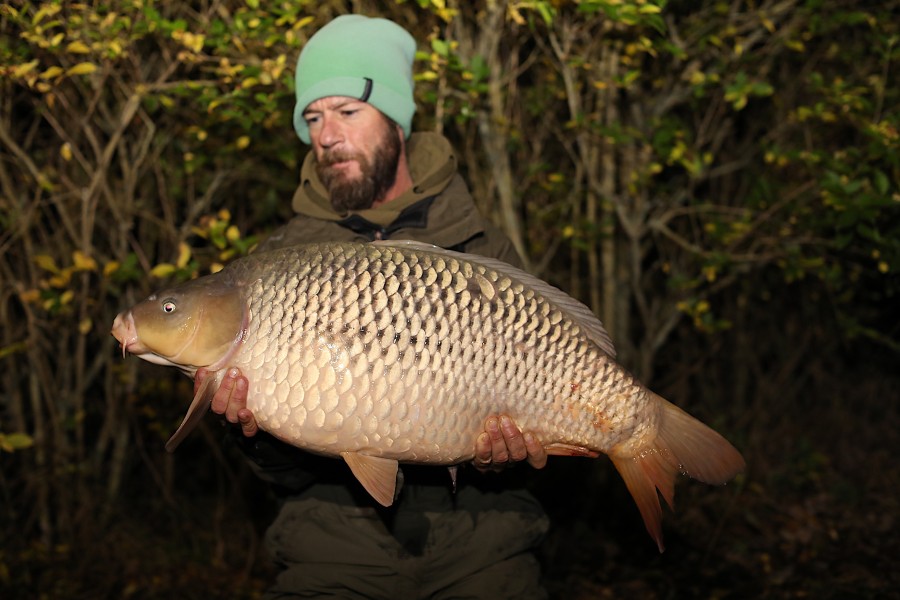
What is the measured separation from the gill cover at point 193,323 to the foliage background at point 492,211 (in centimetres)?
111

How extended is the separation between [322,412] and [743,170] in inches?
144

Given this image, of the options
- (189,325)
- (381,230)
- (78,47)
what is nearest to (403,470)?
(381,230)

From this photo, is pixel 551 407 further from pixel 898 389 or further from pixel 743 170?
pixel 898 389

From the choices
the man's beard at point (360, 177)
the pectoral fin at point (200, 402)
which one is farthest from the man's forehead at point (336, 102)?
the pectoral fin at point (200, 402)

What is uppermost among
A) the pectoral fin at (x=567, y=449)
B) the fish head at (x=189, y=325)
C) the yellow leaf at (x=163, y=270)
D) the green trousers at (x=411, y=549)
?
the fish head at (x=189, y=325)

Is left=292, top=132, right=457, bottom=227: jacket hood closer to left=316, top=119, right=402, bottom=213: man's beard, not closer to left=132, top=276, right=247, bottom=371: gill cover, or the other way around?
left=316, top=119, right=402, bottom=213: man's beard

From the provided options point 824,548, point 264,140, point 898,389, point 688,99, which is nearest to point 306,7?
point 264,140

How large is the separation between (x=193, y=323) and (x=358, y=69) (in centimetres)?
94

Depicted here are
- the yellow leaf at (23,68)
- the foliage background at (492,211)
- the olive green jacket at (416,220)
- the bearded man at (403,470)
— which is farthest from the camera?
the foliage background at (492,211)

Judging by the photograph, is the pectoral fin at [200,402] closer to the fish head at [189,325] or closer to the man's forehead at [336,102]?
the fish head at [189,325]

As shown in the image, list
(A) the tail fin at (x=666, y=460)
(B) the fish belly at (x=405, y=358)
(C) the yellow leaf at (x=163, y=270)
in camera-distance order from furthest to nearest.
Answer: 1. (C) the yellow leaf at (x=163, y=270)
2. (A) the tail fin at (x=666, y=460)
3. (B) the fish belly at (x=405, y=358)

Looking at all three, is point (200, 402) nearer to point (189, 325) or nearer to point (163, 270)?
point (189, 325)

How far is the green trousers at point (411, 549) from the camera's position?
1.85m

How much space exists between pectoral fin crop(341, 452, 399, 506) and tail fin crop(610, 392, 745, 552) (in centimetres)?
46
